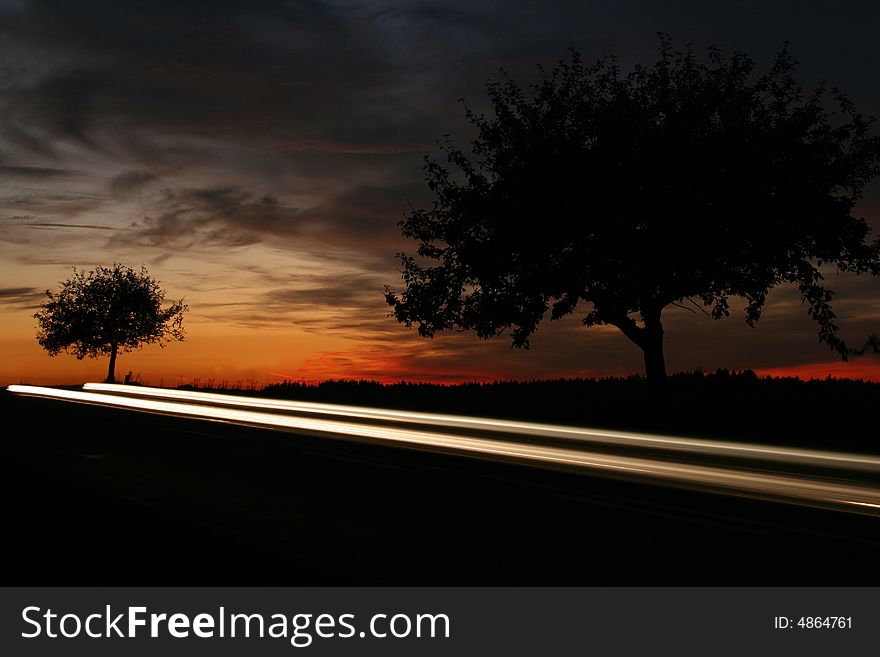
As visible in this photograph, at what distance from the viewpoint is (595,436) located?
1802 centimetres

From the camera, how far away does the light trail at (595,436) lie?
13094 millimetres

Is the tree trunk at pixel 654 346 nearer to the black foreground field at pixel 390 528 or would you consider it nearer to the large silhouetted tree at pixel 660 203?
the large silhouetted tree at pixel 660 203

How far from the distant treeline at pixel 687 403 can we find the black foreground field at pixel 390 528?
572 inches

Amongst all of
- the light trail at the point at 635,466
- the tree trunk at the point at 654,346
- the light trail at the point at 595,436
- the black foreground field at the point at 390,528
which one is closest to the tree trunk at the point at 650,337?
the tree trunk at the point at 654,346

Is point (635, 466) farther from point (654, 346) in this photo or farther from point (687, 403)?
point (687, 403)

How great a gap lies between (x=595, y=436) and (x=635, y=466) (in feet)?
8.31

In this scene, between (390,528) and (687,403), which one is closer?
(390,528)

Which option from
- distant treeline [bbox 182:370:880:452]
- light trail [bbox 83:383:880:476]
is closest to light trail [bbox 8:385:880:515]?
light trail [bbox 83:383:880:476]

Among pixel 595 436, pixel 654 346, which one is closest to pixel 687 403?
pixel 654 346

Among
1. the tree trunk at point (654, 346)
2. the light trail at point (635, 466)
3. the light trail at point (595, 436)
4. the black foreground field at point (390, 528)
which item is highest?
the tree trunk at point (654, 346)

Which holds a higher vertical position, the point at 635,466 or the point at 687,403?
the point at 687,403

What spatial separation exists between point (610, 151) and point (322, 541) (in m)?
22.8

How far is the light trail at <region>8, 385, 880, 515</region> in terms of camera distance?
1198cm
